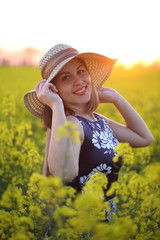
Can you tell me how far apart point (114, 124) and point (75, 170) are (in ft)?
2.99

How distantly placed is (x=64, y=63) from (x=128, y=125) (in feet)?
2.87

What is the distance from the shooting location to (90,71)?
→ 8.53 feet

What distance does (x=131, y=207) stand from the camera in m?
1.99

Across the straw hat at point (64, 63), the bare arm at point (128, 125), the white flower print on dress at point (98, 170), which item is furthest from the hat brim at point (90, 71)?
the white flower print on dress at point (98, 170)

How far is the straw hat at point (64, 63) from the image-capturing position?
2.24 meters

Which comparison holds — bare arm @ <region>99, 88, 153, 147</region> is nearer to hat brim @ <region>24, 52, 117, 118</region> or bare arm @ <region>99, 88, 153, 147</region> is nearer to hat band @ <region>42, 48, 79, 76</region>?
hat brim @ <region>24, 52, 117, 118</region>

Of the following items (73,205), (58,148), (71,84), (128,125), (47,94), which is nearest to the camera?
(73,205)

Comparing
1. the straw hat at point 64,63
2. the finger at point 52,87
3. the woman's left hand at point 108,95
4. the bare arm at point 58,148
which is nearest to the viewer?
the bare arm at point 58,148

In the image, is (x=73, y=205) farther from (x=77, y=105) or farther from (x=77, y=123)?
(x=77, y=105)

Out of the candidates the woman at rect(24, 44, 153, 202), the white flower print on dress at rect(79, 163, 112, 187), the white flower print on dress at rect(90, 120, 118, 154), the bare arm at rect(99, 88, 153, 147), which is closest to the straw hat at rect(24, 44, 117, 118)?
the woman at rect(24, 44, 153, 202)

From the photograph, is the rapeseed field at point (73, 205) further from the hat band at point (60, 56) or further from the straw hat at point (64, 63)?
the hat band at point (60, 56)

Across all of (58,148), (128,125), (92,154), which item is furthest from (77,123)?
(128,125)

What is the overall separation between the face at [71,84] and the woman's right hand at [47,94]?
130 millimetres

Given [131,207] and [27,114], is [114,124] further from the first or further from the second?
A: [27,114]
